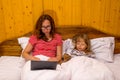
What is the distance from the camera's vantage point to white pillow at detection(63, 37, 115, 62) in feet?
7.30

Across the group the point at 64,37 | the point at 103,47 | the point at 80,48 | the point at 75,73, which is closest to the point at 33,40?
the point at 64,37

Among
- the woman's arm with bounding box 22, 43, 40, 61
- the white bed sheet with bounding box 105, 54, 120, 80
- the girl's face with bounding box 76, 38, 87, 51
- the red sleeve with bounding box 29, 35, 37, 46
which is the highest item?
the red sleeve with bounding box 29, 35, 37, 46

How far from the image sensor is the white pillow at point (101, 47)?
222cm

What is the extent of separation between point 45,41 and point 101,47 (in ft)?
2.15

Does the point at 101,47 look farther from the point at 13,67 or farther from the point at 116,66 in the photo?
the point at 13,67

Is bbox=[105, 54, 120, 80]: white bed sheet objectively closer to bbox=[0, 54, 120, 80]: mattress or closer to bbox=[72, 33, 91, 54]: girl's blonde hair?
bbox=[0, 54, 120, 80]: mattress

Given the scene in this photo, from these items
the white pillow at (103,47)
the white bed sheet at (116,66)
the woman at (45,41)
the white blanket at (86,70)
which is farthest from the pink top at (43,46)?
the white bed sheet at (116,66)

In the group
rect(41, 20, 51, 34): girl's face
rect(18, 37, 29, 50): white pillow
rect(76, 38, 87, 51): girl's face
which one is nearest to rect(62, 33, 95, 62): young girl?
rect(76, 38, 87, 51): girl's face

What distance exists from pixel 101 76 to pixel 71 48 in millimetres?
656

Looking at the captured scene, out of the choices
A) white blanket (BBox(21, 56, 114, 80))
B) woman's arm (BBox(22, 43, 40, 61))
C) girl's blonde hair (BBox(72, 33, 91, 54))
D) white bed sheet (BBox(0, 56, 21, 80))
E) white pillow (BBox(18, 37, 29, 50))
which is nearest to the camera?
white blanket (BBox(21, 56, 114, 80))

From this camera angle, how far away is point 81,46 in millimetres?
2150

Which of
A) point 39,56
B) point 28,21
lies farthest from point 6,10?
point 39,56

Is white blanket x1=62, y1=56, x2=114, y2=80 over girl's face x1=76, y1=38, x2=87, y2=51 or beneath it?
beneath

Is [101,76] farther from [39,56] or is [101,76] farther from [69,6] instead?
[69,6]
